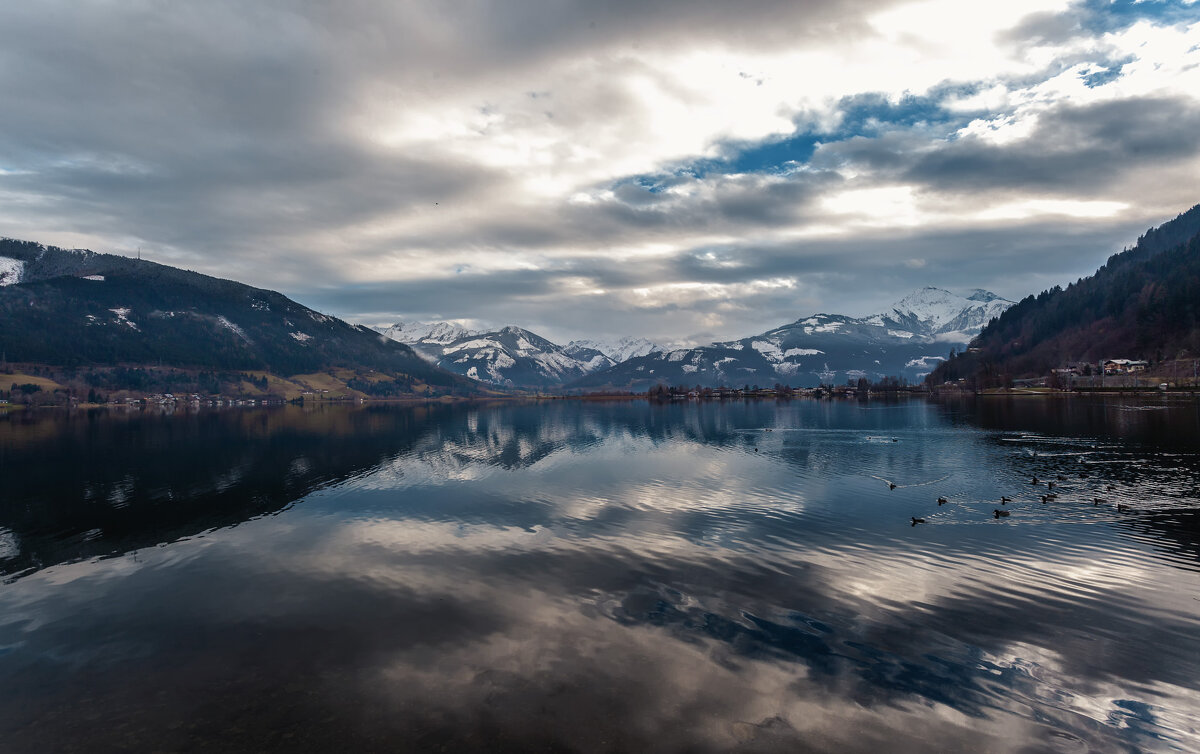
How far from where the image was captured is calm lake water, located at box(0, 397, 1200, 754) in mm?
18812

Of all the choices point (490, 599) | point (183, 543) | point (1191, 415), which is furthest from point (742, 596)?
point (1191, 415)

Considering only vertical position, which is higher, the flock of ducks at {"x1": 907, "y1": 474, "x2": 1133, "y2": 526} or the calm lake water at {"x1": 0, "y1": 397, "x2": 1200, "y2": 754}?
the flock of ducks at {"x1": 907, "y1": 474, "x2": 1133, "y2": 526}

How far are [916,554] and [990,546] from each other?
6263 mm

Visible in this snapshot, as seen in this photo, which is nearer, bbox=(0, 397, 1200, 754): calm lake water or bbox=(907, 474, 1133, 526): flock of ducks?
bbox=(0, 397, 1200, 754): calm lake water

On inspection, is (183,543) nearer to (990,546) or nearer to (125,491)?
(125,491)

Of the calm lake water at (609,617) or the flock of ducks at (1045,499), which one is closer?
the calm lake water at (609,617)

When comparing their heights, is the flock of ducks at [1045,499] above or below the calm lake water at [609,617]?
above

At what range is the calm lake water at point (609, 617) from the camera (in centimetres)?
1881

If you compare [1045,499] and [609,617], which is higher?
[1045,499]

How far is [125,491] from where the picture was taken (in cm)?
6284

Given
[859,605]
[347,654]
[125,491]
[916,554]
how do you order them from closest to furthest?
[347,654] → [859,605] → [916,554] → [125,491]

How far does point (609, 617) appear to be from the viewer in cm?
2753

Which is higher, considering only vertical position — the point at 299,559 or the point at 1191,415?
the point at 1191,415

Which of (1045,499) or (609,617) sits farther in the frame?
(1045,499)
